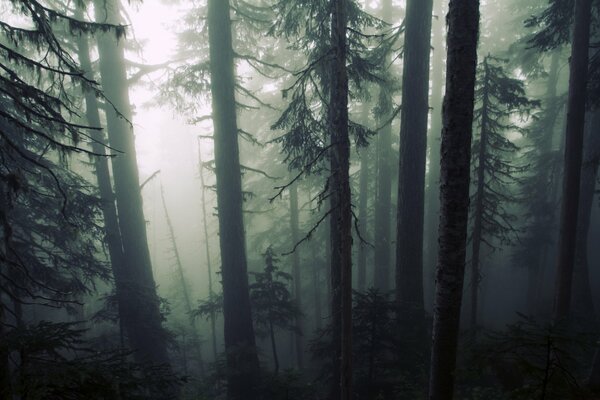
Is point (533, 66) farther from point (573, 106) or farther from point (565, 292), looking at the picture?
point (565, 292)

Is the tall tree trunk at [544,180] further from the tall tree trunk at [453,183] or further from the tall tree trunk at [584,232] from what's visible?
the tall tree trunk at [453,183]

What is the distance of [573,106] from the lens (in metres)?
9.15

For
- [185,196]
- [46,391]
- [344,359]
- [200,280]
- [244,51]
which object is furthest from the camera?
[185,196]

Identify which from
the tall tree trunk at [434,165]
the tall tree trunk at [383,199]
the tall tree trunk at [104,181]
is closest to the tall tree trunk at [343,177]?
the tall tree trunk at [104,181]

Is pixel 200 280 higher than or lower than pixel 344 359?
lower

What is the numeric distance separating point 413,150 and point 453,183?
4969mm

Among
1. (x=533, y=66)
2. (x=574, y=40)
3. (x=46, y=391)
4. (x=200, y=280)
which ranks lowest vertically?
(x=200, y=280)

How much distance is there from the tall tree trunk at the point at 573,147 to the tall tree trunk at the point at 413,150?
3845mm

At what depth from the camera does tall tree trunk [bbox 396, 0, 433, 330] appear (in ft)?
30.4

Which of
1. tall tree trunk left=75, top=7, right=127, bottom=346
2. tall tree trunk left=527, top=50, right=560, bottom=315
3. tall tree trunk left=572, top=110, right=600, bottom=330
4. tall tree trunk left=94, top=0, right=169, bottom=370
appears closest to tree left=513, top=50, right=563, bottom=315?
tall tree trunk left=527, top=50, right=560, bottom=315

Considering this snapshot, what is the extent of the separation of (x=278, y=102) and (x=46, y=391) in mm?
17888

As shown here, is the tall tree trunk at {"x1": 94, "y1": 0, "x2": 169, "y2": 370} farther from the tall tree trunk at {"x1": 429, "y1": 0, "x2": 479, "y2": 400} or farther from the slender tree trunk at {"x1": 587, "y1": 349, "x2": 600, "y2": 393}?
the slender tree trunk at {"x1": 587, "y1": 349, "x2": 600, "y2": 393}

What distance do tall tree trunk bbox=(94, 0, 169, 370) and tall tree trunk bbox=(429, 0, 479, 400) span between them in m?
9.46

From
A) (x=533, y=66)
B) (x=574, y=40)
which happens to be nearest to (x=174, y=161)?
(x=533, y=66)
